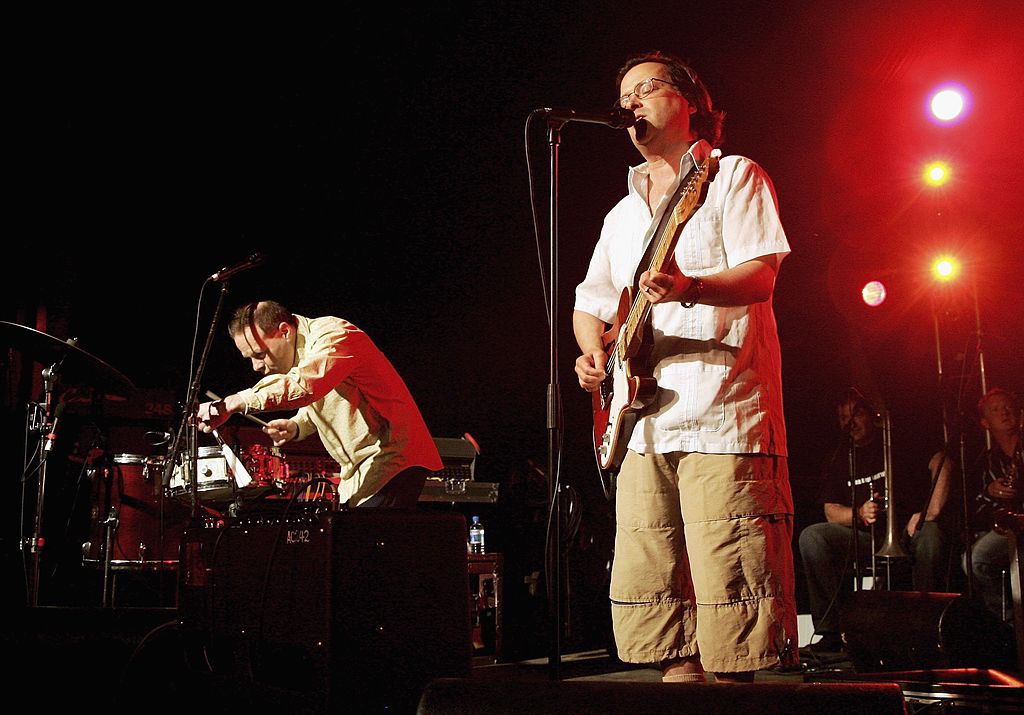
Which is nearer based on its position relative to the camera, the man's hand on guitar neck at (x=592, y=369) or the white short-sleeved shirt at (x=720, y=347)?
the white short-sleeved shirt at (x=720, y=347)

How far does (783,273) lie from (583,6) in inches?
114

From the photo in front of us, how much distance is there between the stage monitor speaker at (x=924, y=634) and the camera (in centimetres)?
354

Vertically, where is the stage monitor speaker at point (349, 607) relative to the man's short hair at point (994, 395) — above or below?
below

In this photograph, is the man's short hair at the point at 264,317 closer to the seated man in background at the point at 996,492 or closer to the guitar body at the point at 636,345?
the guitar body at the point at 636,345

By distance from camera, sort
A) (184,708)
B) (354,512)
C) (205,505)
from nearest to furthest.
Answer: (354,512) → (184,708) → (205,505)

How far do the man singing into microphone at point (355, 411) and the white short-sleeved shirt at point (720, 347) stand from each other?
170cm

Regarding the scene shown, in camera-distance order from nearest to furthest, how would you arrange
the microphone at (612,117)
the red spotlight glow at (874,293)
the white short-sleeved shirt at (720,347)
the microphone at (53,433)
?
the white short-sleeved shirt at (720,347), the microphone at (612,117), the microphone at (53,433), the red spotlight glow at (874,293)

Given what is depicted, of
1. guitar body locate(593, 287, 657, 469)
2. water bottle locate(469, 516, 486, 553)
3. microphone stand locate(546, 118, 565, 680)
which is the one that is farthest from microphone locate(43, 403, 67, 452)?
guitar body locate(593, 287, 657, 469)

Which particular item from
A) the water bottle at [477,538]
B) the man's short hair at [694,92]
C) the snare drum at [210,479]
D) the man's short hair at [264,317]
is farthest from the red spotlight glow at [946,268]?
the snare drum at [210,479]

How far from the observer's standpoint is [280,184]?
650cm

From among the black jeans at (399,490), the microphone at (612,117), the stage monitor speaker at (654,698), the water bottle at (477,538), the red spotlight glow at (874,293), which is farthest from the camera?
the red spotlight glow at (874,293)

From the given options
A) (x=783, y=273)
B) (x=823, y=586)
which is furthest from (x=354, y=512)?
(x=783, y=273)

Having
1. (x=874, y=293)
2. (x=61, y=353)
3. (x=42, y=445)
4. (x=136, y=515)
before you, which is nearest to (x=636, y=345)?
(x=61, y=353)

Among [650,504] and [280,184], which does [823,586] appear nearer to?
[650,504]
